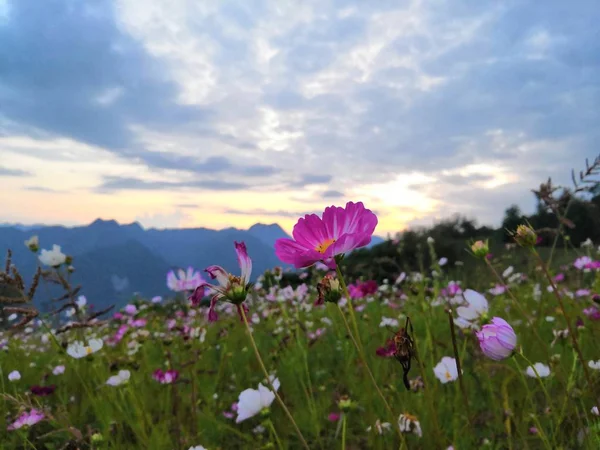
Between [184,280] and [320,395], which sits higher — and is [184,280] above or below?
above

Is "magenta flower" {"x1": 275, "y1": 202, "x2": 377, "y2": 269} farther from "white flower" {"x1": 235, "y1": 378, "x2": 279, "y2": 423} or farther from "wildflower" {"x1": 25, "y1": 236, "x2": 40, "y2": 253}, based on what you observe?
"wildflower" {"x1": 25, "y1": 236, "x2": 40, "y2": 253}

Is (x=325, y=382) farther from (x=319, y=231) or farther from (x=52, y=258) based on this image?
(x=319, y=231)

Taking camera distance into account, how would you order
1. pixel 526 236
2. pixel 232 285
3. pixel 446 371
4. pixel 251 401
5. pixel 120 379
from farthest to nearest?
pixel 120 379, pixel 446 371, pixel 251 401, pixel 526 236, pixel 232 285

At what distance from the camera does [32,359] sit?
4.02 metres

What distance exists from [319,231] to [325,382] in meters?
1.92

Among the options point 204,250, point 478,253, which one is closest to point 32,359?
point 478,253

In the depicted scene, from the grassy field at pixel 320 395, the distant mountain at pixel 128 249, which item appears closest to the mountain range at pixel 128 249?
the distant mountain at pixel 128 249

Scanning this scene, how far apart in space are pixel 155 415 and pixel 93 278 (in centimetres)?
10881

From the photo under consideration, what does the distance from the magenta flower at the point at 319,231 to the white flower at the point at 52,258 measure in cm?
194

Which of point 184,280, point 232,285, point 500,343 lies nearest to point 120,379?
point 184,280

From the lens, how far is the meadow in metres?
0.95

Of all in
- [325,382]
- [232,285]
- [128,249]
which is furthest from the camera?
[128,249]

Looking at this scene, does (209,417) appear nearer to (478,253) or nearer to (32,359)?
(478,253)

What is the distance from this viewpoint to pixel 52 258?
8.18 ft
